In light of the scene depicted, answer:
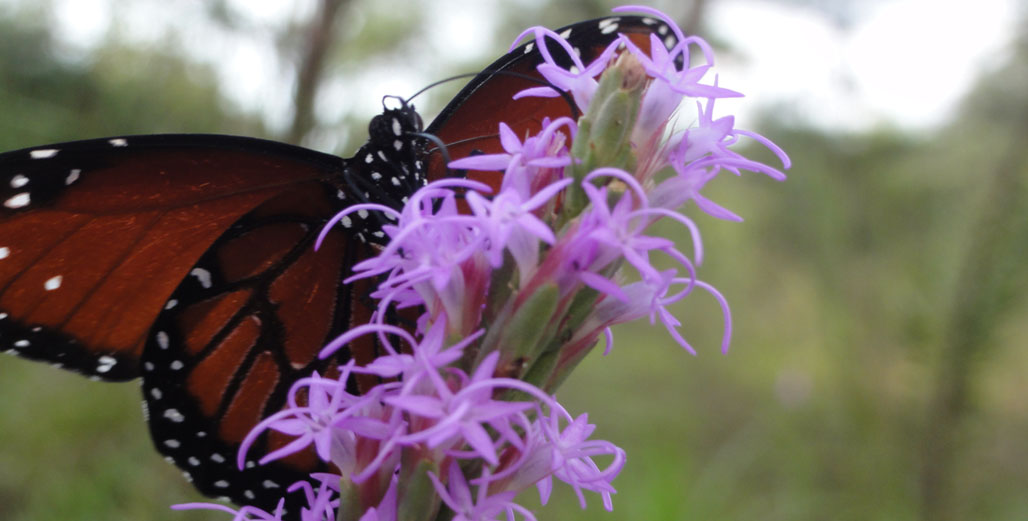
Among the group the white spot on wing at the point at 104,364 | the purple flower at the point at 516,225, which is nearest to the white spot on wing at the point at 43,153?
the white spot on wing at the point at 104,364

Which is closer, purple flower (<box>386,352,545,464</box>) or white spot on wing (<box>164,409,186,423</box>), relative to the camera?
purple flower (<box>386,352,545,464</box>)

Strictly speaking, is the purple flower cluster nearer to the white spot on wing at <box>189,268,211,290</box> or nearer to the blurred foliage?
the white spot on wing at <box>189,268,211,290</box>

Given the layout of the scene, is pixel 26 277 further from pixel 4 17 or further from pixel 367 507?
pixel 4 17

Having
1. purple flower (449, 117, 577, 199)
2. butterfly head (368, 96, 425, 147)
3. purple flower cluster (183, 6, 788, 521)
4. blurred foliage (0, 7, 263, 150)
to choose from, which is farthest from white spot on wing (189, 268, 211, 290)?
blurred foliage (0, 7, 263, 150)

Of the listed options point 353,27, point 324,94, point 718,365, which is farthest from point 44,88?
point 718,365

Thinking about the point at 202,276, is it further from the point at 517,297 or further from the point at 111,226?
the point at 517,297
